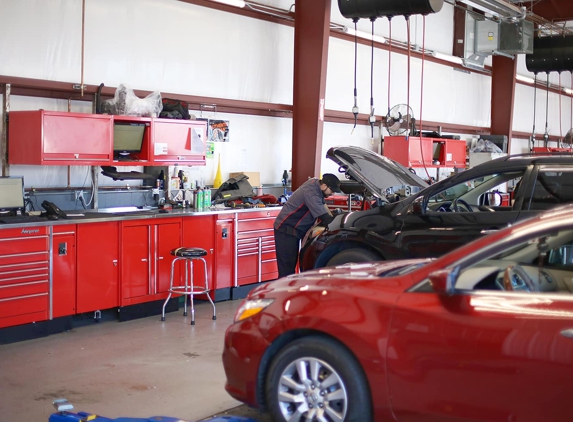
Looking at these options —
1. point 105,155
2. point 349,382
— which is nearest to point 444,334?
point 349,382

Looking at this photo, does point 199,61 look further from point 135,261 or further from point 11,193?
point 11,193

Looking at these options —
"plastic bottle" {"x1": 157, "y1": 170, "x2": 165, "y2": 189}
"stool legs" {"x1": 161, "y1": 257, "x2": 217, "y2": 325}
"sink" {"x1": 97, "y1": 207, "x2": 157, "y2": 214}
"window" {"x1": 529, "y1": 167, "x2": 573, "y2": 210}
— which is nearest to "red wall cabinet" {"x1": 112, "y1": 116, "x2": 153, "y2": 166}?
"sink" {"x1": 97, "y1": 207, "x2": 157, "y2": 214}

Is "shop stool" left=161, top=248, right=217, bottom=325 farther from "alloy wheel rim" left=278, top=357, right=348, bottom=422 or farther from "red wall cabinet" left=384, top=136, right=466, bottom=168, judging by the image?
"red wall cabinet" left=384, top=136, right=466, bottom=168

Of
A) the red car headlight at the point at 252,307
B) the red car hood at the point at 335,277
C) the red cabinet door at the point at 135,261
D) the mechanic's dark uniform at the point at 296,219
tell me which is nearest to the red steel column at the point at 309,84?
the mechanic's dark uniform at the point at 296,219

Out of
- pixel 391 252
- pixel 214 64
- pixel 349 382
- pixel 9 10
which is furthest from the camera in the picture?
pixel 214 64

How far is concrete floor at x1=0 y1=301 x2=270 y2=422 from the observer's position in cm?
441

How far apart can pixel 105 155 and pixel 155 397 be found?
305 cm

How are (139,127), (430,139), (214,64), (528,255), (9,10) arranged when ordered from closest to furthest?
(528,255) → (9,10) → (139,127) → (214,64) → (430,139)

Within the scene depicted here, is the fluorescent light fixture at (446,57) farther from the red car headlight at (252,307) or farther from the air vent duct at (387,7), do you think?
the red car headlight at (252,307)

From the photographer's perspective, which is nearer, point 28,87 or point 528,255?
point 528,255

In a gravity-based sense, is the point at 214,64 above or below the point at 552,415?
above

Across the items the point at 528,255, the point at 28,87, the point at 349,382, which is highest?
the point at 28,87

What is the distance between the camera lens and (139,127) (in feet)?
23.7

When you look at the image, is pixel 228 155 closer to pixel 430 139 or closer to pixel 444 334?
pixel 430 139
